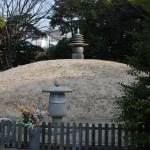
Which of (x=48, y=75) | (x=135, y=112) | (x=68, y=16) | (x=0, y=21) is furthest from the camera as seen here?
(x=68, y=16)

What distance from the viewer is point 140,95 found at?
10227 mm

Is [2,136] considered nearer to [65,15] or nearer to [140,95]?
[140,95]

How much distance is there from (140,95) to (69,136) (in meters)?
2.19

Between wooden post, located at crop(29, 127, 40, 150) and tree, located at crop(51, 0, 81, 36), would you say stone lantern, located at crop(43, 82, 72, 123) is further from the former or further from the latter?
tree, located at crop(51, 0, 81, 36)

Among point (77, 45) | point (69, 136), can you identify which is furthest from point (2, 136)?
point (77, 45)

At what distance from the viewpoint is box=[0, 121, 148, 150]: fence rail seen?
1119 cm

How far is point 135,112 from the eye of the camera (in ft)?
32.8

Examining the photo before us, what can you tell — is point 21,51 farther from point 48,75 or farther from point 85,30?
point 48,75

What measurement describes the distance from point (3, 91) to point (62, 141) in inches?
387

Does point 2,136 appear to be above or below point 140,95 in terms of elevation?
below

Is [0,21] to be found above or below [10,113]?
above

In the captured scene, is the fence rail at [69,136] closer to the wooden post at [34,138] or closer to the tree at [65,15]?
the wooden post at [34,138]

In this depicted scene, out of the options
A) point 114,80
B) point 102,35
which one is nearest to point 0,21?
point 114,80

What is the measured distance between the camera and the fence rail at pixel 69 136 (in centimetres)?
1119
